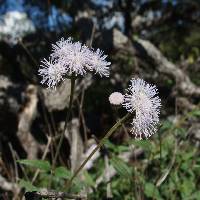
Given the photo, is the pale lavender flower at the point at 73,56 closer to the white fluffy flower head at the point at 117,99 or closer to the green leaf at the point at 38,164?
the white fluffy flower head at the point at 117,99

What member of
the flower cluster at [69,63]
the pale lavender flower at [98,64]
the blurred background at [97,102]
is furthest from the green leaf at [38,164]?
the pale lavender flower at [98,64]

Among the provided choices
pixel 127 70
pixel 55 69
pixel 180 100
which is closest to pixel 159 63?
pixel 180 100

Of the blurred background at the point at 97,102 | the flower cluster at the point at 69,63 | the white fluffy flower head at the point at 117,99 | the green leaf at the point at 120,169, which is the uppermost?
the blurred background at the point at 97,102

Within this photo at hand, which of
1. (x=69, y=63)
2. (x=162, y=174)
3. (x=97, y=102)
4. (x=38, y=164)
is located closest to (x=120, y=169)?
(x=38, y=164)

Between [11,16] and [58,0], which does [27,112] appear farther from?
[11,16]

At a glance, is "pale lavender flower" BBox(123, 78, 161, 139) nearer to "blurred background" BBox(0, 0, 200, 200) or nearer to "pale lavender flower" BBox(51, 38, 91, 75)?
"pale lavender flower" BBox(51, 38, 91, 75)

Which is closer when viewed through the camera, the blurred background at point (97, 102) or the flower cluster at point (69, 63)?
the flower cluster at point (69, 63)

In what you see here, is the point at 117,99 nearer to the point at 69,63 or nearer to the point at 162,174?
the point at 69,63
